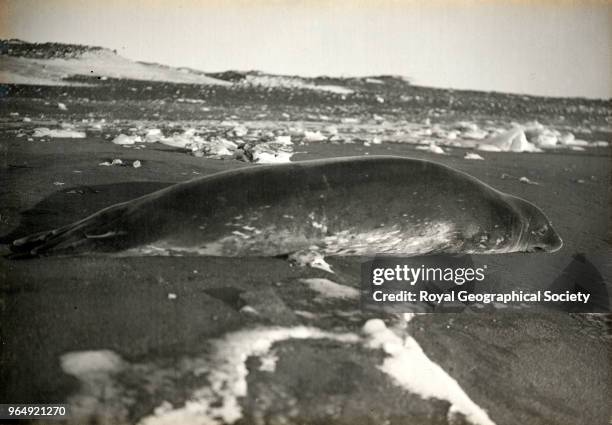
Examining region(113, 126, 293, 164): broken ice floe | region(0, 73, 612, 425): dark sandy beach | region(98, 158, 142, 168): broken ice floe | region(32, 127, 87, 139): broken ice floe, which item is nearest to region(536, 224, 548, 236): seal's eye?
region(0, 73, 612, 425): dark sandy beach

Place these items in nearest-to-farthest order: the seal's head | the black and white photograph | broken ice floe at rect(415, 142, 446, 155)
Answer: the black and white photograph
the seal's head
broken ice floe at rect(415, 142, 446, 155)

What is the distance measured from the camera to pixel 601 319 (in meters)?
2.77

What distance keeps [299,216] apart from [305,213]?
0.04 meters

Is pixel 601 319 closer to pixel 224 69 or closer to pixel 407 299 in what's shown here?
pixel 407 299

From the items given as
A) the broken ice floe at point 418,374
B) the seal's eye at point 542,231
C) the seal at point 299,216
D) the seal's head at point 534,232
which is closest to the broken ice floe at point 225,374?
the broken ice floe at point 418,374

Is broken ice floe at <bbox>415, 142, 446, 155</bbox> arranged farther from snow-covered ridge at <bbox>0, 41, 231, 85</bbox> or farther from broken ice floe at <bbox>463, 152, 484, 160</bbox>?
snow-covered ridge at <bbox>0, 41, 231, 85</bbox>

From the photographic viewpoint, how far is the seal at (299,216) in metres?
2.51

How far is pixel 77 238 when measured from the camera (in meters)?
2.48

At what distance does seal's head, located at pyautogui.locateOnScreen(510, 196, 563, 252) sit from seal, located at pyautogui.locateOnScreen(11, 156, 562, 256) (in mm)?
303

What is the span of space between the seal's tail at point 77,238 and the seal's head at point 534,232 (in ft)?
7.83

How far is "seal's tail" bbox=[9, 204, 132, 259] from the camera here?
2.46 m

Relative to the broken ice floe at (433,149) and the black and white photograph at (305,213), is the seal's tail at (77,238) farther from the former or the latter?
the broken ice floe at (433,149)

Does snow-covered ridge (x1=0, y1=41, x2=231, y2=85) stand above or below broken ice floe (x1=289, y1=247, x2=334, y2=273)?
above

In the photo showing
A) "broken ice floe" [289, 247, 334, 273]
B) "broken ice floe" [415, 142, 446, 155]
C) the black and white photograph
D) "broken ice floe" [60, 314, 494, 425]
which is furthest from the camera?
"broken ice floe" [415, 142, 446, 155]
